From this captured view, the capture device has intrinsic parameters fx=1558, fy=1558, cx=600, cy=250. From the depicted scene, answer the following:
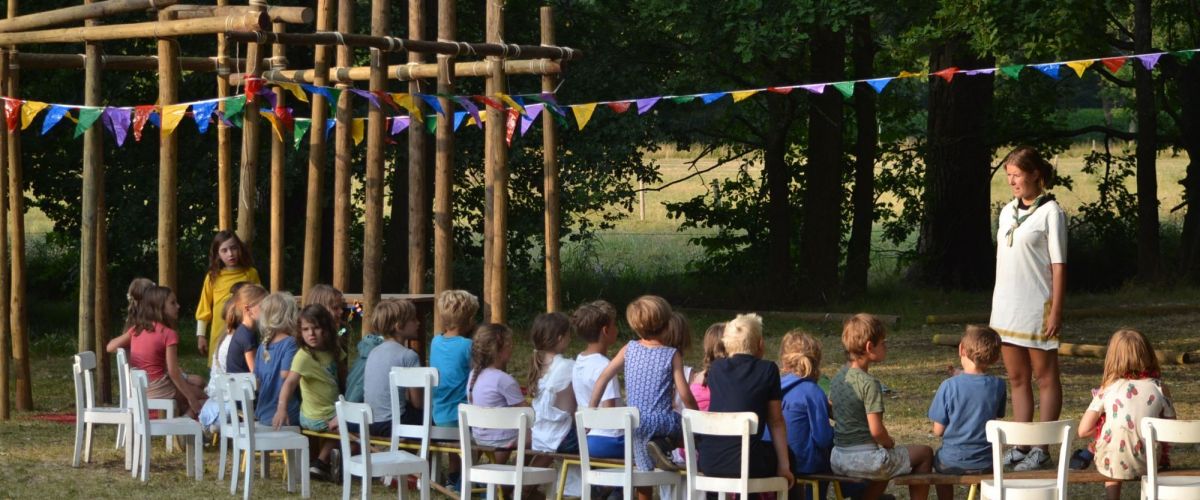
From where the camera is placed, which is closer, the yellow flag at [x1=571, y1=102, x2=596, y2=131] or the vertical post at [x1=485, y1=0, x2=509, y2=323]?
the vertical post at [x1=485, y1=0, x2=509, y2=323]

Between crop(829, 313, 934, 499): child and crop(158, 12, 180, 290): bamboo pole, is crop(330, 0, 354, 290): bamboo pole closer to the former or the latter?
crop(158, 12, 180, 290): bamboo pole

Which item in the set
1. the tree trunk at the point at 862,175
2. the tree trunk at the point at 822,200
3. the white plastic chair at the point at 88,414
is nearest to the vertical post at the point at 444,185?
the white plastic chair at the point at 88,414

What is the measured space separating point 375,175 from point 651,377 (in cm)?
314

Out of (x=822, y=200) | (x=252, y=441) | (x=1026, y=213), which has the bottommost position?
(x=252, y=441)

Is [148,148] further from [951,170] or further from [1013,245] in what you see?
[1013,245]

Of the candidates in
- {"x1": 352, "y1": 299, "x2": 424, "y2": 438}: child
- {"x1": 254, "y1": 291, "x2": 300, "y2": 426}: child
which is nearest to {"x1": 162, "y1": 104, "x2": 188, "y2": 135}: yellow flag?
{"x1": 254, "y1": 291, "x2": 300, "y2": 426}: child

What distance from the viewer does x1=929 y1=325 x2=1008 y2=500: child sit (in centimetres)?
671

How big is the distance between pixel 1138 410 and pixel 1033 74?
14.6m

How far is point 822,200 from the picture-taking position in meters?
20.0

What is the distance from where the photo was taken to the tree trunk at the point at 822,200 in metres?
19.7

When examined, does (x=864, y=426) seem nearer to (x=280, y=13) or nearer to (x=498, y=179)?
(x=498, y=179)

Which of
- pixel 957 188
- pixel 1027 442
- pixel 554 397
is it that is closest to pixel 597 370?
pixel 554 397

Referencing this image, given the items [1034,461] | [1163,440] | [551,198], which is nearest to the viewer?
[1163,440]

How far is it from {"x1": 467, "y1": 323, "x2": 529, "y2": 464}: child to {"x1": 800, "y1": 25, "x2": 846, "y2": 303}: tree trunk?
40.8 feet
